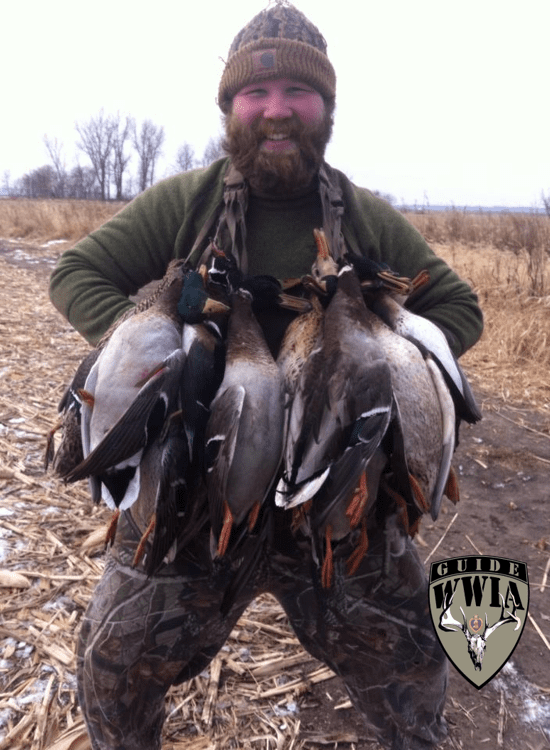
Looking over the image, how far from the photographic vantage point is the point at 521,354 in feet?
25.0

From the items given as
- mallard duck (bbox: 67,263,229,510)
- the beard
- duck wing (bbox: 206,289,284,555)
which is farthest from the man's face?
duck wing (bbox: 206,289,284,555)

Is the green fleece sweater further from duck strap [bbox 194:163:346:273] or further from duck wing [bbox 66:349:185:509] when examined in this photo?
duck wing [bbox 66:349:185:509]

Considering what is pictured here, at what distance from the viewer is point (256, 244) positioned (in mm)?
2287

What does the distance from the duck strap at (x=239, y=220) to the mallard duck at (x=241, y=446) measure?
2.25 ft

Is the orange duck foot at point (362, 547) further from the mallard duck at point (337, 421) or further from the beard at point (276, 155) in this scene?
the beard at point (276, 155)

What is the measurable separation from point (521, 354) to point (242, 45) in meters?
6.47

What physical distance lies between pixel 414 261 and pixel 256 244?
661 mm

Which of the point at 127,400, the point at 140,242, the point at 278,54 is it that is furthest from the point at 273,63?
the point at 127,400

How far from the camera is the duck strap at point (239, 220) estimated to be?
7.02 ft

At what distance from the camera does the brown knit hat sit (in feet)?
7.06

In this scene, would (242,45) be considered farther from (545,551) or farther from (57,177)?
(57,177)

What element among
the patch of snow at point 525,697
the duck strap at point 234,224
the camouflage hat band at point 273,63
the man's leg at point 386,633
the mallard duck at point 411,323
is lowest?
the patch of snow at point 525,697

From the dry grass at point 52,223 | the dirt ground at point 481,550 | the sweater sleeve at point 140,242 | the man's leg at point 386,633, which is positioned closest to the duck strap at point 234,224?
the sweater sleeve at point 140,242

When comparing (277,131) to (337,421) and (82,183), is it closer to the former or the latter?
(337,421)
